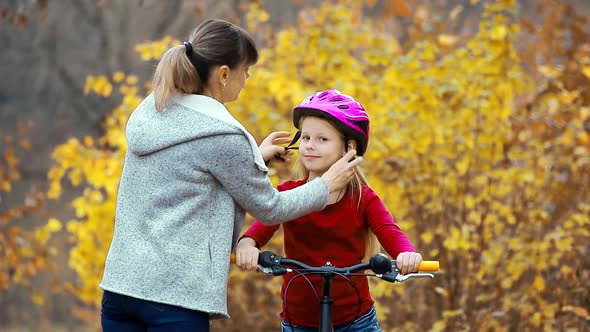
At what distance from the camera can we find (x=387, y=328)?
680 centimetres

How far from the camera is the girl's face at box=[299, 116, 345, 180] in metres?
3.71

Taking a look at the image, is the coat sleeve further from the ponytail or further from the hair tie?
the hair tie

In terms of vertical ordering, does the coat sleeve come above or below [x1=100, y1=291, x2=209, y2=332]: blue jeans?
above

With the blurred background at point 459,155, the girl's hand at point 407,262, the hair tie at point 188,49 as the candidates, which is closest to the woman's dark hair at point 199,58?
the hair tie at point 188,49

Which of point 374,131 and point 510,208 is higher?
point 374,131

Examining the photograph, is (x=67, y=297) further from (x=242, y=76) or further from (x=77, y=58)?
(x=242, y=76)

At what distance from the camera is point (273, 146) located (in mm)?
3871

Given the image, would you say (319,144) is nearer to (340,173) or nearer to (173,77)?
(340,173)

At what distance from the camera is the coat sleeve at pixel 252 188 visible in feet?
10.6

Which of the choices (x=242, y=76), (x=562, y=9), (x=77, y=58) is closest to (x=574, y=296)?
(x=562, y=9)

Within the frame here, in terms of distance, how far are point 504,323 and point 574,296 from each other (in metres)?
0.50

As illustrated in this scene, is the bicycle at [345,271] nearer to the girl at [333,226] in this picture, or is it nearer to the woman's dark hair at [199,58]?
the girl at [333,226]

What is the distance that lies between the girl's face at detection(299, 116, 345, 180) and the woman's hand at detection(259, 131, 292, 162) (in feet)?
0.46

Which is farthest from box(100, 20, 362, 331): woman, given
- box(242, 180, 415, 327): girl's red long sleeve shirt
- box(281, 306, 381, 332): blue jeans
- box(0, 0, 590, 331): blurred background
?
box(0, 0, 590, 331): blurred background
